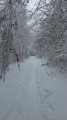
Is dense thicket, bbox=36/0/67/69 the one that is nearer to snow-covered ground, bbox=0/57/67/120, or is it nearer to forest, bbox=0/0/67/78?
forest, bbox=0/0/67/78

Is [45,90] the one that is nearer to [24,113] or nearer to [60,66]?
[60,66]

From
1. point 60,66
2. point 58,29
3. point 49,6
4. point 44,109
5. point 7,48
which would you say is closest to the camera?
point 7,48

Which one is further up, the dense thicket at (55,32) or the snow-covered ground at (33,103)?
the dense thicket at (55,32)

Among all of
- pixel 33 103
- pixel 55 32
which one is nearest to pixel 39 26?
pixel 55 32

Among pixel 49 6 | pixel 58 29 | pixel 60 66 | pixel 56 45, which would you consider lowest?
pixel 60 66

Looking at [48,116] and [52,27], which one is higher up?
[52,27]

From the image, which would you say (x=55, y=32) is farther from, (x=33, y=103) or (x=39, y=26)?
(x=33, y=103)

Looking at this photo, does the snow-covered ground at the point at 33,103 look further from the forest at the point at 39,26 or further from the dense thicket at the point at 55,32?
the dense thicket at the point at 55,32

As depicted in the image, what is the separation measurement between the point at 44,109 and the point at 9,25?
10.7 ft

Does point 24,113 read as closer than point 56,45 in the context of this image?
Yes

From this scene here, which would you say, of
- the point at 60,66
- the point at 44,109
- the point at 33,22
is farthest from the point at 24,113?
the point at 60,66

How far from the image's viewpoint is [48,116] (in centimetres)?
713

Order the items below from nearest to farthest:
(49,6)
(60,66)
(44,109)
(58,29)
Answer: (44,109) < (49,6) < (58,29) < (60,66)

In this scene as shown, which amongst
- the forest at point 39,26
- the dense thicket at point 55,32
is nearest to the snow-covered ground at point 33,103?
the forest at point 39,26
